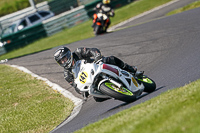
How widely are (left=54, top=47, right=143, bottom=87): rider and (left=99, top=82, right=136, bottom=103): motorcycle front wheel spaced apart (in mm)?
715

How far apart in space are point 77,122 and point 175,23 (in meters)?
9.15

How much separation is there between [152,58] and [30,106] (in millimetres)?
4286

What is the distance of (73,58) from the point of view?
7363mm

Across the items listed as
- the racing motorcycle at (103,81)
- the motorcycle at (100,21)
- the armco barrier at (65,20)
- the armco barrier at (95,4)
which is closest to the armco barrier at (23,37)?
the armco barrier at (65,20)

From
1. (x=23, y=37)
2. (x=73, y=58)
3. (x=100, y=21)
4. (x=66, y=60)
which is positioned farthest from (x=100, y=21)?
(x=66, y=60)

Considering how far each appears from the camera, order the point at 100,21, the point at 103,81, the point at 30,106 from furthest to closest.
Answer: the point at 100,21 → the point at 30,106 → the point at 103,81

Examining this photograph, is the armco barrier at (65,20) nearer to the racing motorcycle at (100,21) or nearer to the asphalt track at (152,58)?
the racing motorcycle at (100,21)

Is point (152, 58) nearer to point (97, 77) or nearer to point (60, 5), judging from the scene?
point (97, 77)

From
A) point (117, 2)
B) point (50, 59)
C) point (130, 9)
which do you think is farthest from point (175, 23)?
point (117, 2)

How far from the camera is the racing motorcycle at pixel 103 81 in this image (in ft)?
21.8

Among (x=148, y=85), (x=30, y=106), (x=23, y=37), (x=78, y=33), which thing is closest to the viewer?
(x=148, y=85)

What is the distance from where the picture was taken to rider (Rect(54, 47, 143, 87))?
706 cm

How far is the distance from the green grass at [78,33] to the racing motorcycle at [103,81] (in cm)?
1444

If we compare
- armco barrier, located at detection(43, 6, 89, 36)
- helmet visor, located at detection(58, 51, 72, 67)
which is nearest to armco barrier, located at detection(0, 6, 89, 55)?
armco barrier, located at detection(43, 6, 89, 36)
